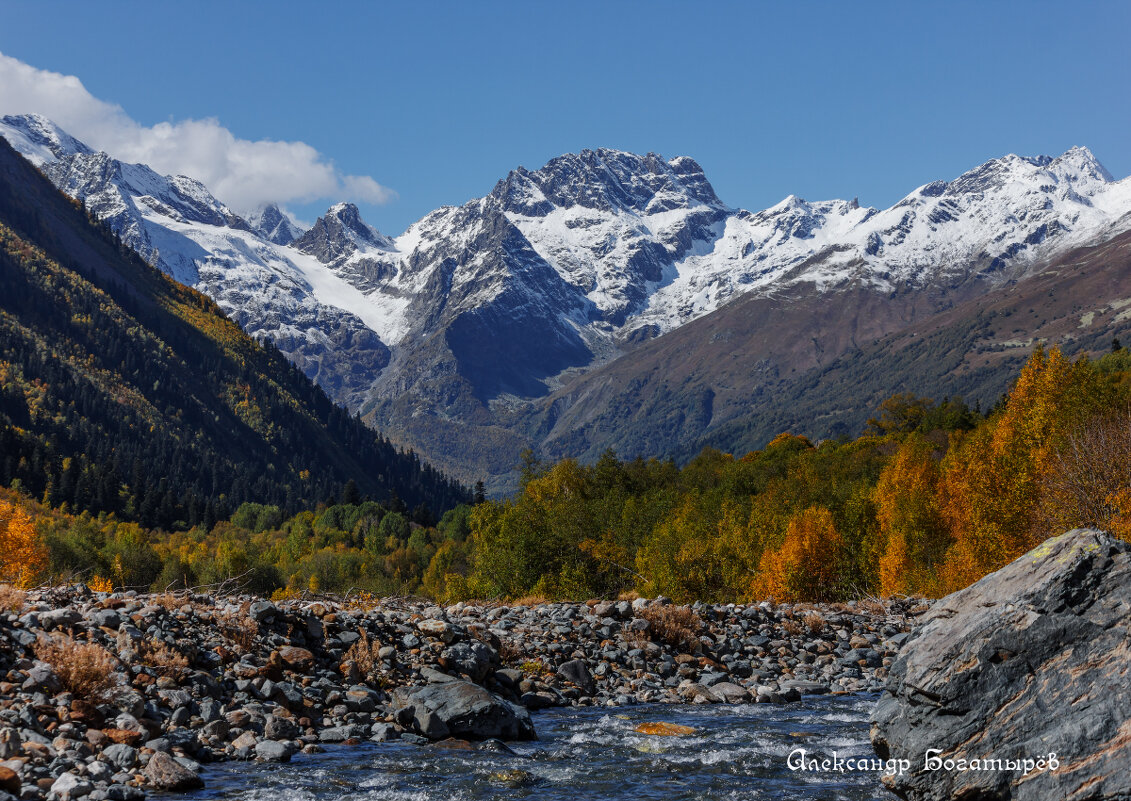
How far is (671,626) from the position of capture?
120ft

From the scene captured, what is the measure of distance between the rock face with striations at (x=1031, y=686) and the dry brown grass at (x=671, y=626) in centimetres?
2056

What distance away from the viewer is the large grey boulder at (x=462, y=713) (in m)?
24.0

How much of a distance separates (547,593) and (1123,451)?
44227 millimetres

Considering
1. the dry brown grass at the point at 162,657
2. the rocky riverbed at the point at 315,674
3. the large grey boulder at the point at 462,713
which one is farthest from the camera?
the large grey boulder at the point at 462,713

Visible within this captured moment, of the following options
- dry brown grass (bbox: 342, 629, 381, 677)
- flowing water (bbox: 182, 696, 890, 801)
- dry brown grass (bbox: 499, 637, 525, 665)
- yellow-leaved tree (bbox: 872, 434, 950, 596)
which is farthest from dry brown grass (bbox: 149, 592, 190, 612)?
yellow-leaved tree (bbox: 872, 434, 950, 596)

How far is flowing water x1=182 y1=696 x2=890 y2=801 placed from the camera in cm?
1917

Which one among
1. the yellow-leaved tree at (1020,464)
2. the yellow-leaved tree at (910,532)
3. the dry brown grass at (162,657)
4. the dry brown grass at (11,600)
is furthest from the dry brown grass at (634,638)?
the yellow-leaved tree at (910,532)

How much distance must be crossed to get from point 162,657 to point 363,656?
6.12m

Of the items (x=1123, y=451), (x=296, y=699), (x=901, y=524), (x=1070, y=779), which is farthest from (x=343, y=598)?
(x=901, y=524)

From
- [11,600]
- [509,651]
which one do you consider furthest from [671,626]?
[11,600]

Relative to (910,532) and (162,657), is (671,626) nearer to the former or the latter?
(162,657)

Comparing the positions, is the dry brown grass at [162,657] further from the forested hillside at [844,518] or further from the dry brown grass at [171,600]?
the forested hillside at [844,518]

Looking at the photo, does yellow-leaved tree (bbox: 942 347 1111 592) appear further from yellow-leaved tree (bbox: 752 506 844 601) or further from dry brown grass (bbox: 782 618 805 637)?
dry brown grass (bbox: 782 618 805 637)

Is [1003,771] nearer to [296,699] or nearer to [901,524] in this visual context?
[296,699]
